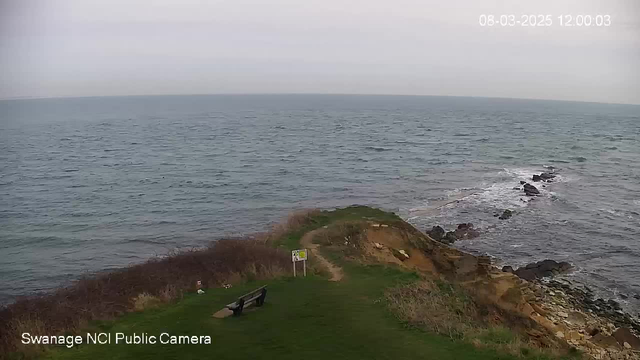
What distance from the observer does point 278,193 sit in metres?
50.6

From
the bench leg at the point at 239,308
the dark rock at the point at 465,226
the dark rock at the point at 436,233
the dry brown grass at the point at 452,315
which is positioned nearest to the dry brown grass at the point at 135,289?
the bench leg at the point at 239,308

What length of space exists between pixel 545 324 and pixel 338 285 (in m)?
10.5

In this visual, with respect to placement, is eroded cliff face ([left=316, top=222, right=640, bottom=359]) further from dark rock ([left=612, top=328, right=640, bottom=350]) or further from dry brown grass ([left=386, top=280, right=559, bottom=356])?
dry brown grass ([left=386, top=280, right=559, bottom=356])

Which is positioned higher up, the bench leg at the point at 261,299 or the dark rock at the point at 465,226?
the bench leg at the point at 261,299

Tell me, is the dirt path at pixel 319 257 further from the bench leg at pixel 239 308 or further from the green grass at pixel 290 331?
the bench leg at pixel 239 308

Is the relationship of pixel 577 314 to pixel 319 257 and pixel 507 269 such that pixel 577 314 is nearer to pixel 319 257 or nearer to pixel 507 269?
pixel 507 269

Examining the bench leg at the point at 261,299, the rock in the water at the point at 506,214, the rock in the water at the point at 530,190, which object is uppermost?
the bench leg at the point at 261,299

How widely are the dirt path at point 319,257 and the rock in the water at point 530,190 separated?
30322 millimetres

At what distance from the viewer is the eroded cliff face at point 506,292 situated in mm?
20016

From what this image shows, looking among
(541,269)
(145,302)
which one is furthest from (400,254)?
(145,302)

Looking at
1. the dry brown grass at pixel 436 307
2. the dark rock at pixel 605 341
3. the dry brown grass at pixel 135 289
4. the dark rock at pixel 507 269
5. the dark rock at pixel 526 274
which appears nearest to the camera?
the dry brown grass at pixel 436 307

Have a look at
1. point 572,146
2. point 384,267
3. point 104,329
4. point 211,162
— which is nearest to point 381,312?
point 384,267

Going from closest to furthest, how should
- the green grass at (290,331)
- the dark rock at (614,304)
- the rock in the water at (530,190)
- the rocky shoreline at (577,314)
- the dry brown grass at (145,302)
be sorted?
the green grass at (290,331)
the dry brown grass at (145,302)
the rocky shoreline at (577,314)
the dark rock at (614,304)
the rock in the water at (530,190)

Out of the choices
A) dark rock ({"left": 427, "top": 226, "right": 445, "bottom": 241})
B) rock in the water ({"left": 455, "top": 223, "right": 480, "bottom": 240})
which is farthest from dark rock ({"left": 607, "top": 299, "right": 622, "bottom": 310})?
dark rock ({"left": 427, "top": 226, "right": 445, "bottom": 241})
